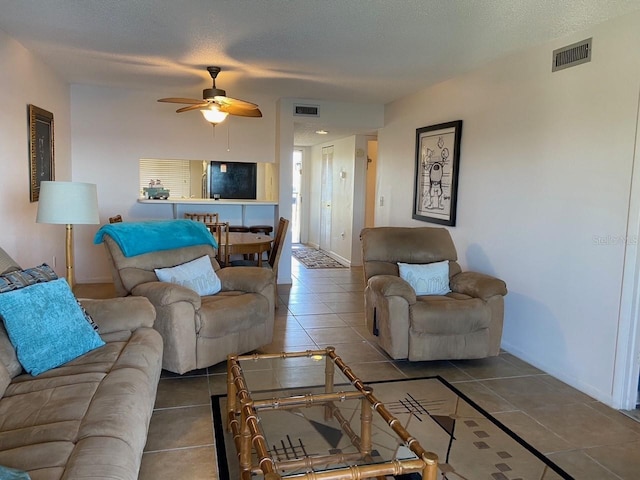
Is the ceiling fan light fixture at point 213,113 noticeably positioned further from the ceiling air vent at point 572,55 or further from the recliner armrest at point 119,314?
the ceiling air vent at point 572,55

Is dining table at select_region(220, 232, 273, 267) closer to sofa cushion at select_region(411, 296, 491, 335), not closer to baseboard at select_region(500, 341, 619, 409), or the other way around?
sofa cushion at select_region(411, 296, 491, 335)

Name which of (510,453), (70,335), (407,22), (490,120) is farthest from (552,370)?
(70,335)

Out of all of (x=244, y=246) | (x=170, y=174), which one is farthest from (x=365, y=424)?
(x=170, y=174)

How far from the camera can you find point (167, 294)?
3.05 m

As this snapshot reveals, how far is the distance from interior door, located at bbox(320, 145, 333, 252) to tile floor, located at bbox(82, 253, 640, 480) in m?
4.49

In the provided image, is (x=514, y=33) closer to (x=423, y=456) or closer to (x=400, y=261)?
(x=400, y=261)

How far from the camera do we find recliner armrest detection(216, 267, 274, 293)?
3.64 metres

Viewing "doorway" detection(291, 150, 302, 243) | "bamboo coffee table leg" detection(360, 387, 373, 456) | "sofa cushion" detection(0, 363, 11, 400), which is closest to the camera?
"sofa cushion" detection(0, 363, 11, 400)

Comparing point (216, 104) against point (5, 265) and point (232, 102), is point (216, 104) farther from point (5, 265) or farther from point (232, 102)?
point (5, 265)

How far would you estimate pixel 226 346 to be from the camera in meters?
3.29

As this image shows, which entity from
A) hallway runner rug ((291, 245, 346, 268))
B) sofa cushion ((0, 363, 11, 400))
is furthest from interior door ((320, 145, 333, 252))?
sofa cushion ((0, 363, 11, 400))

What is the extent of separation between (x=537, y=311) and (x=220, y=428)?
7.91 ft

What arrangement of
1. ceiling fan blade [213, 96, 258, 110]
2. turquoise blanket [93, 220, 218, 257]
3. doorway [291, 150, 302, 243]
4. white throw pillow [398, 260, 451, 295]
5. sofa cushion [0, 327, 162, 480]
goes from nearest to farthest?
sofa cushion [0, 327, 162, 480]
turquoise blanket [93, 220, 218, 257]
white throw pillow [398, 260, 451, 295]
ceiling fan blade [213, 96, 258, 110]
doorway [291, 150, 302, 243]

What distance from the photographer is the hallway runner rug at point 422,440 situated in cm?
216
